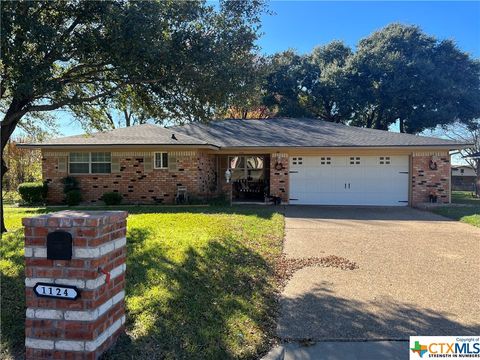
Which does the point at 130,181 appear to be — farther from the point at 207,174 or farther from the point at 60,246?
the point at 60,246

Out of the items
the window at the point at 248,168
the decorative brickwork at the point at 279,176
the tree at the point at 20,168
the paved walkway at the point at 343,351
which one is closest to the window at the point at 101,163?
the window at the point at 248,168

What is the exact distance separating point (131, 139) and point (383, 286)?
12.3m

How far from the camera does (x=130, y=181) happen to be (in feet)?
49.9

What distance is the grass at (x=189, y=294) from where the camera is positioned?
3.35 metres

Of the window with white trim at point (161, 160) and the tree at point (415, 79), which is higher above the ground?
the tree at point (415, 79)

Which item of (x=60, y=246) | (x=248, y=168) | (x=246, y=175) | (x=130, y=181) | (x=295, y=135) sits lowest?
(x=60, y=246)

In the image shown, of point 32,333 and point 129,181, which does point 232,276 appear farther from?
point 129,181

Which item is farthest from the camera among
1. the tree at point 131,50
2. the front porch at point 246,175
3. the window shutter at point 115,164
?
the front porch at point 246,175

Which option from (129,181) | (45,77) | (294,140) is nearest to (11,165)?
(129,181)

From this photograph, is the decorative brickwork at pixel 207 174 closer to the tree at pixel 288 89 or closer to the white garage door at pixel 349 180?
the white garage door at pixel 349 180

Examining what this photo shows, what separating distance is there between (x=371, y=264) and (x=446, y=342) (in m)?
2.69

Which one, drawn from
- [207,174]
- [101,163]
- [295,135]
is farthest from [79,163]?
[295,135]

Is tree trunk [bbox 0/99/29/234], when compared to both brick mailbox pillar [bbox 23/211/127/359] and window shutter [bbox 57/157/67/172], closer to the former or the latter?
brick mailbox pillar [bbox 23/211/127/359]

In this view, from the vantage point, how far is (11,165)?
22812 millimetres
